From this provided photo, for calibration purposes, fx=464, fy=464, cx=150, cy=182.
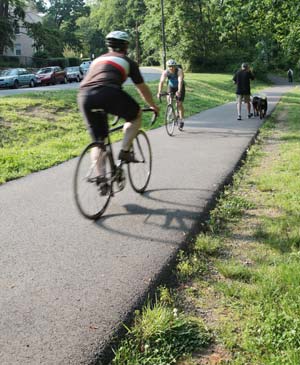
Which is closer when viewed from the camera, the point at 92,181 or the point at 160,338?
the point at 160,338

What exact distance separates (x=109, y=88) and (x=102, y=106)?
215 millimetres

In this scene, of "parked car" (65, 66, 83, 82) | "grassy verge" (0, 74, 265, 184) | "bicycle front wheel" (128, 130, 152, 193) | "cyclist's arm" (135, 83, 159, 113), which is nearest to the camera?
"cyclist's arm" (135, 83, 159, 113)

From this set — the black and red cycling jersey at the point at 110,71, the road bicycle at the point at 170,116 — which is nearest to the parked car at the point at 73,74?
the road bicycle at the point at 170,116

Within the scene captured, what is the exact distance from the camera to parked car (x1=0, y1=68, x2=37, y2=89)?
3105cm

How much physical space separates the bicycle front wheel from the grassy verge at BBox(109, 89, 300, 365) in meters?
1.16

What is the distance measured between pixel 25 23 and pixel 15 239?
184ft

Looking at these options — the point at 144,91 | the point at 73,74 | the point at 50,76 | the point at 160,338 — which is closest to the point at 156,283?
the point at 160,338

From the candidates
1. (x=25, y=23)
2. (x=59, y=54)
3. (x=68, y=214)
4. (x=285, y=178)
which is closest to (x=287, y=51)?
(x=285, y=178)

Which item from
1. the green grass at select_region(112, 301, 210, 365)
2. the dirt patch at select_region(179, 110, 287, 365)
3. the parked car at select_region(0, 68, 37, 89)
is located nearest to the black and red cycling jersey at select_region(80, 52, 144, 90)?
the dirt patch at select_region(179, 110, 287, 365)

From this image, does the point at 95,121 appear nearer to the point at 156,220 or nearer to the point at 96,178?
the point at 96,178

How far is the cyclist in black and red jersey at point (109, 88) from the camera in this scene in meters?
5.08

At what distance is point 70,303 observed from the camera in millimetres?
3471

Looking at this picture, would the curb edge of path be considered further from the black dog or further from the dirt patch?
the black dog

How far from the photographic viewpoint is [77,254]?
4.43 meters
